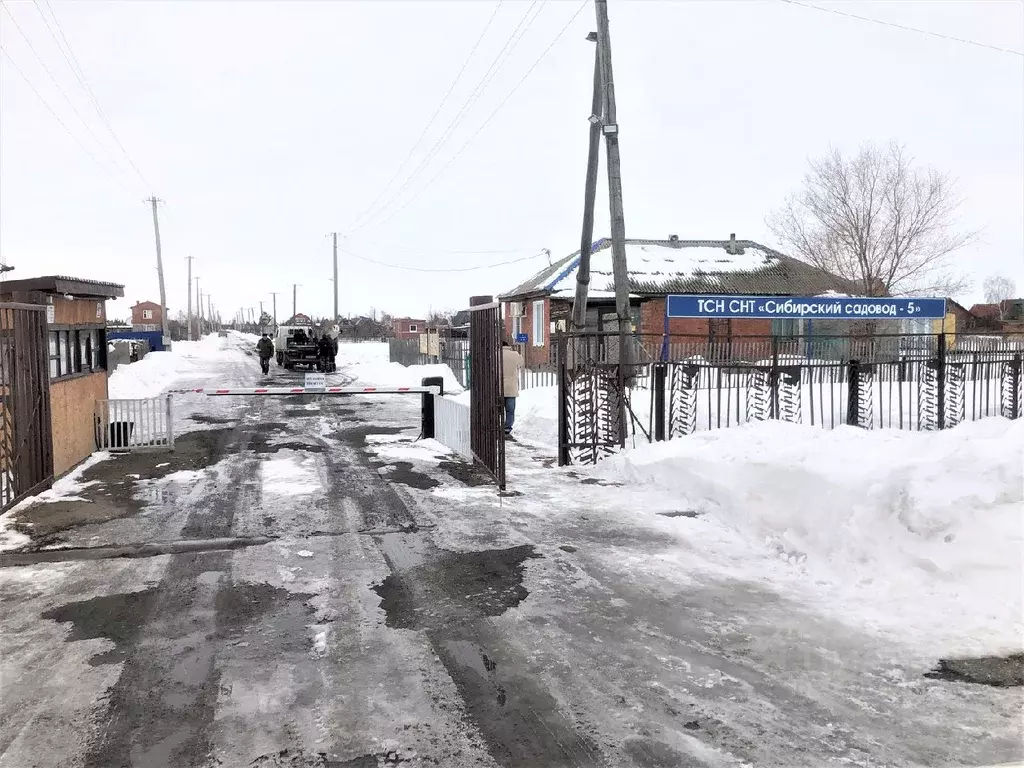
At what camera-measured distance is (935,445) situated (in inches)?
286

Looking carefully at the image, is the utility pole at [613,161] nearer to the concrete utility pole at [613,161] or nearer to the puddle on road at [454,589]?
the concrete utility pole at [613,161]

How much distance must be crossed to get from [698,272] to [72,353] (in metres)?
26.7

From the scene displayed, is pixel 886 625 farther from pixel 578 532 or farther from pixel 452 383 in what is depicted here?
pixel 452 383

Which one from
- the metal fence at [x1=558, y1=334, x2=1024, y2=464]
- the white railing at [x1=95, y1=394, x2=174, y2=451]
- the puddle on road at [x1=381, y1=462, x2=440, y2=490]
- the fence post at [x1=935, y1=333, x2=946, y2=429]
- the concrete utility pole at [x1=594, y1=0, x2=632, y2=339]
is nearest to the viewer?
the puddle on road at [x1=381, y1=462, x2=440, y2=490]

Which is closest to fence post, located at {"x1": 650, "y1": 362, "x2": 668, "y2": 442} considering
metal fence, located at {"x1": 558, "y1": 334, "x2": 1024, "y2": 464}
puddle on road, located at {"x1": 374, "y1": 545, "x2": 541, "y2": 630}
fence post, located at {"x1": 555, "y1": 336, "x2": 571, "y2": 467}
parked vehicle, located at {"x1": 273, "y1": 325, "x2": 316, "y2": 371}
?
metal fence, located at {"x1": 558, "y1": 334, "x2": 1024, "y2": 464}

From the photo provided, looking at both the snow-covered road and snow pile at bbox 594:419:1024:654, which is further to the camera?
snow pile at bbox 594:419:1024:654

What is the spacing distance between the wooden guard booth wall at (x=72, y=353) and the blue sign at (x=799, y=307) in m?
8.78

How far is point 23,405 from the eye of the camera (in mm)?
8602

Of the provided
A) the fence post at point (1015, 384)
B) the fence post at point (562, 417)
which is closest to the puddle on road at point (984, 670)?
the fence post at point (562, 417)

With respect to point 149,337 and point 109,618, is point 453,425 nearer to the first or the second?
point 109,618

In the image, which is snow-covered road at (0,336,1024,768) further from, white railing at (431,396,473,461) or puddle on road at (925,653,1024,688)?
white railing at (431,396,473,461)

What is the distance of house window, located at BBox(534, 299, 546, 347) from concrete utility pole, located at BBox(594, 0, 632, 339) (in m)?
18.3

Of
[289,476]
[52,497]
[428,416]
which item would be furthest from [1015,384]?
[52,497]

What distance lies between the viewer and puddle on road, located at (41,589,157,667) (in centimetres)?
458
